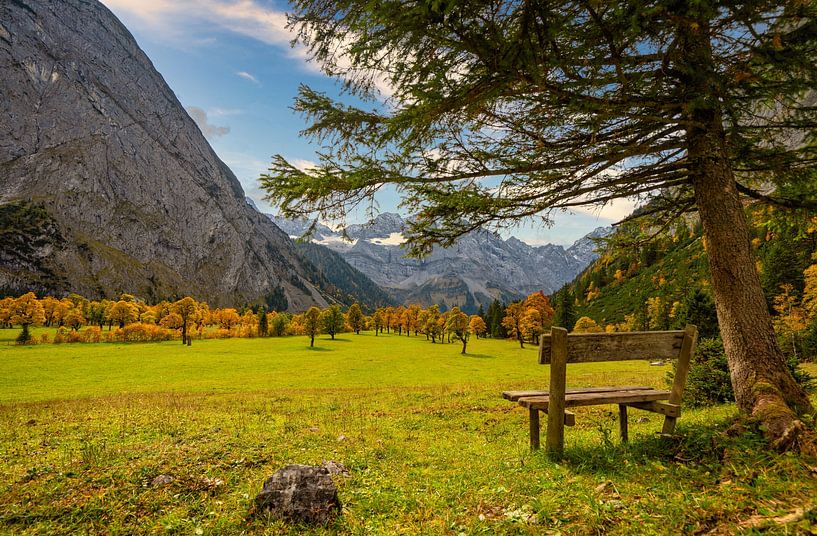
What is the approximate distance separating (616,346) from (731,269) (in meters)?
2.42

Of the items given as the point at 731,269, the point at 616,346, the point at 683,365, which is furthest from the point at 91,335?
the point at 731,269

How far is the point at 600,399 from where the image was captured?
6.31m

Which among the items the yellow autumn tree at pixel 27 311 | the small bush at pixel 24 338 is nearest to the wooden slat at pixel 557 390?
the small bush at pixel 24 338

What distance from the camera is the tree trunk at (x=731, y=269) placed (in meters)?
5.43

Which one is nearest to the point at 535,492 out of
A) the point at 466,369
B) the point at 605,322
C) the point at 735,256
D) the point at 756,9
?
the point at 735,256

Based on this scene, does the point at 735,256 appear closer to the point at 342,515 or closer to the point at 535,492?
the point at 535,492

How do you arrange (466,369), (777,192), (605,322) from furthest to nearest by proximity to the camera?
(605,322)
(466,369)
(777,192)

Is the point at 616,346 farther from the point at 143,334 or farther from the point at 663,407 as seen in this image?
the point at 143,334

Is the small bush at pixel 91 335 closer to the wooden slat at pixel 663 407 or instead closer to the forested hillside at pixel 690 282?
the forested hillside at pixel 690 282

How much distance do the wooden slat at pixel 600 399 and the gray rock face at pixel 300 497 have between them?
3.57 metres

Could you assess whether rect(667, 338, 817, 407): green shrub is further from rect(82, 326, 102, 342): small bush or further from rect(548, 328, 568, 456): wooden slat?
rect(82, 326, 102, 342): small bush

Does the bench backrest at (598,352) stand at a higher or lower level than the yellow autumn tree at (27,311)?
higher

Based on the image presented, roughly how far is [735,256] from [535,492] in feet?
16.9

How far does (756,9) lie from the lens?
16.4 ft
